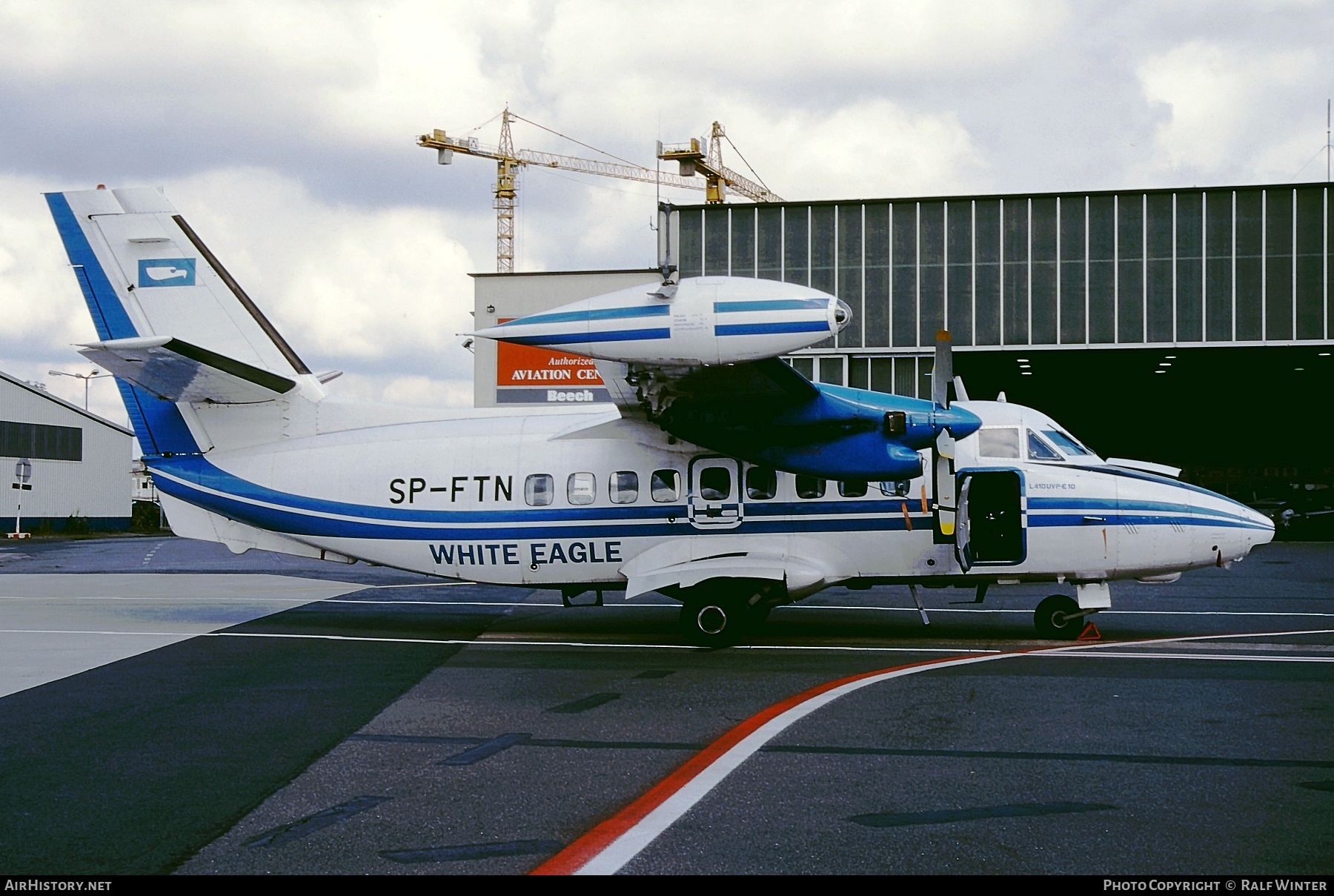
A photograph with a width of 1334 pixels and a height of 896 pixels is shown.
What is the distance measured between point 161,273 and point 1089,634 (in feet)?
43.7

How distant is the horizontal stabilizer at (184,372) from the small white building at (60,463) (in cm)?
4823

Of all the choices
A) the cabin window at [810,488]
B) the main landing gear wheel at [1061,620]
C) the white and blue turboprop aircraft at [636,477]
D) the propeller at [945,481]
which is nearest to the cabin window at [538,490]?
the white and blue turboprop aircraft at [636,477]

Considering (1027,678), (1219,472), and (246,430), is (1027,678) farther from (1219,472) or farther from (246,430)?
(1219,472)

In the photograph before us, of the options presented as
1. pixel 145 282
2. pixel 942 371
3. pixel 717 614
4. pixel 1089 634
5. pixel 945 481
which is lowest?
pixel 1089 634

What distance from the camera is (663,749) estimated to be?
760 centimetres

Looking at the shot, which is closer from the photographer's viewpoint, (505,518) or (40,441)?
(505,518)

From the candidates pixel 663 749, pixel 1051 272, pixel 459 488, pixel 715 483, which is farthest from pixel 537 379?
pixel 663 749

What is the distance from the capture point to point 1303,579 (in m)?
22.2

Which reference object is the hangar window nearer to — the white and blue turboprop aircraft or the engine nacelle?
the white and blue turboprop aircraft

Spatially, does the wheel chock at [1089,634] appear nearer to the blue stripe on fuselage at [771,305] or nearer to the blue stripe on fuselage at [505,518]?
the blue stripe on fuselage at [505,518]

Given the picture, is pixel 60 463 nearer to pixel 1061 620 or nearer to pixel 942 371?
pixel 942 371

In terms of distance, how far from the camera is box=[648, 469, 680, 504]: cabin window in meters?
13.8
